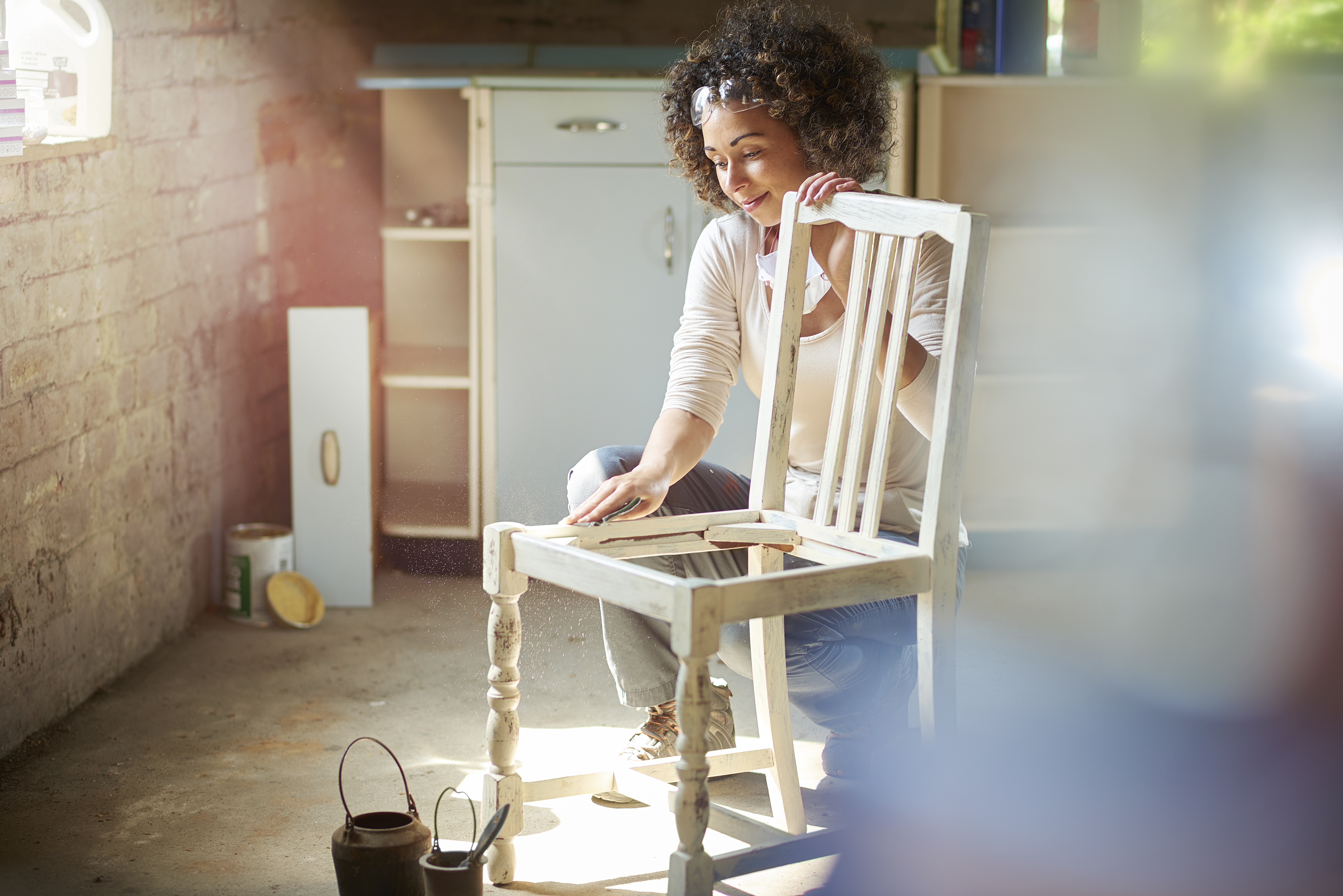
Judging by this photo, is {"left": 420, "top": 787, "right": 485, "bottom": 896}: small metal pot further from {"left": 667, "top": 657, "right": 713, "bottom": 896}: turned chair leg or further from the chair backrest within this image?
the chair backrest

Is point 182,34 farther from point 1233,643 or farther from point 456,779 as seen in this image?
point 1233,643

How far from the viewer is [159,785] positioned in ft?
6.93

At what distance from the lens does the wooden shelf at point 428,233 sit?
3.25 meters

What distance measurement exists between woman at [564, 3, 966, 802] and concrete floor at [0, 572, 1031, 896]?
0.18 m

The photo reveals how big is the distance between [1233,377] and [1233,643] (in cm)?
124

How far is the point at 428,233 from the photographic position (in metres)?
3.27

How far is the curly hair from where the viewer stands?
6.24 feet

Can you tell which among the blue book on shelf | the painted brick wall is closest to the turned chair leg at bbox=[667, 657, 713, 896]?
the painted brick wall

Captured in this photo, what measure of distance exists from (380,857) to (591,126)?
1.98m

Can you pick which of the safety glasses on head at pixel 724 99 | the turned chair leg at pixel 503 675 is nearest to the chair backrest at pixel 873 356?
the safety glasses on head at pixel 724 99

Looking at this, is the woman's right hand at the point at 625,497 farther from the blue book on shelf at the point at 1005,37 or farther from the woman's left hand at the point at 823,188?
the blue book on shelf at the point at 1005,37

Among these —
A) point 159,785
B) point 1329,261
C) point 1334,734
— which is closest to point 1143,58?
point 1329,261

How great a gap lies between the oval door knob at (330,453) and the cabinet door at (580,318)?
38cm

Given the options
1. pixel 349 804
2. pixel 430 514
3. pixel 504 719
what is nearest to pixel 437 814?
pixel 349 804
